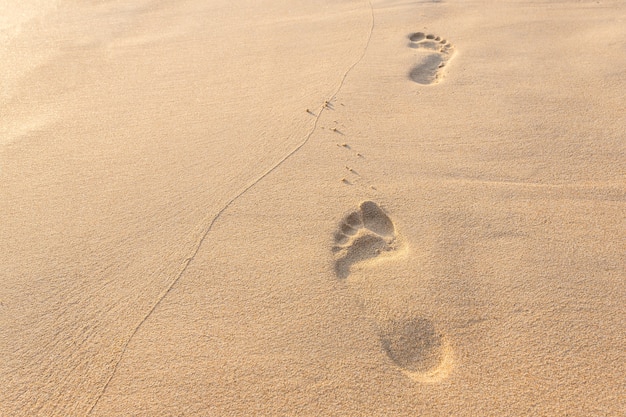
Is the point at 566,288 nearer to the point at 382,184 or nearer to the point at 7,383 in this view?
the point at 382,184

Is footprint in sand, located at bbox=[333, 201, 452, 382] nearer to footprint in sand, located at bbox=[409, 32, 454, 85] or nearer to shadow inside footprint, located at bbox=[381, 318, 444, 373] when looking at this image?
shadow inside footprint, located at bbox=[381, 318, 444, 373]

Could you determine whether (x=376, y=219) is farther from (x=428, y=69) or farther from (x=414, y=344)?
(x=428, y=69)

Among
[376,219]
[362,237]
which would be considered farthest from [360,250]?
[376,219]

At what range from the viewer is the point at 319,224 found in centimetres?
178

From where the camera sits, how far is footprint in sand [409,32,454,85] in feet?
8.50

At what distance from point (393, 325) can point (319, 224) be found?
48 centimetres

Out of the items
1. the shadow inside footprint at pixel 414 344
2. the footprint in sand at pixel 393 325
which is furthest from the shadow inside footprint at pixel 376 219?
the shadow inside footprint at pixel 414 344

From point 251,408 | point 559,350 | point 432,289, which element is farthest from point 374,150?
point 251,408

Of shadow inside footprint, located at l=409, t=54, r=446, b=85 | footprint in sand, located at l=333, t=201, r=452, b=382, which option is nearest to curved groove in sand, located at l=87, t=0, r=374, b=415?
shadow inside footprint, located at l=409, t=54, r=446, b=85

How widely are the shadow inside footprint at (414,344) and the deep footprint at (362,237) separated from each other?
257 mm

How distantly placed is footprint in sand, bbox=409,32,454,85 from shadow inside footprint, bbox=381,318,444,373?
1.50m

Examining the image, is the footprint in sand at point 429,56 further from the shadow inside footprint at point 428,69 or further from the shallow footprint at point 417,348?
the shallow footprint at point 417,348

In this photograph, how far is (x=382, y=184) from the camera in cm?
193

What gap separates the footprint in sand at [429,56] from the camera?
2.59 meters
